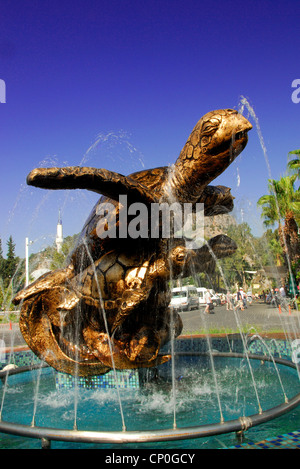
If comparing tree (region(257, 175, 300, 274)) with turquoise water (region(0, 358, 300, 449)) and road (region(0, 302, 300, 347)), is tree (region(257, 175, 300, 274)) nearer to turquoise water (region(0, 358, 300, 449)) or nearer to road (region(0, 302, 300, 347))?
road (region(0, 302, 300, 347))

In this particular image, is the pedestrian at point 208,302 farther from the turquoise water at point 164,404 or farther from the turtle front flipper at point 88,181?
the turtle front flipper at point 88,181

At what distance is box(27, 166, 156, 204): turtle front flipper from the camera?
3018 millimetres

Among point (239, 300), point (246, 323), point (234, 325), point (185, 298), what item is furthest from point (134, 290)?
point (185, 298)

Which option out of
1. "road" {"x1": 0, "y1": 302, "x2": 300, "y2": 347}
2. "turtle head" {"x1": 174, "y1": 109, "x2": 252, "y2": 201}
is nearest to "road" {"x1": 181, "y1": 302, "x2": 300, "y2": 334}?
"road" {"x1": 0, "y1": 302, "x2": 300, "y2": 347}

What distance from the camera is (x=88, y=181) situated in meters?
3.24

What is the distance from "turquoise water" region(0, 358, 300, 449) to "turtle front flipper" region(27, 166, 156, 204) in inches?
84.7

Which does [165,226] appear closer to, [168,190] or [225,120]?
[168,190]

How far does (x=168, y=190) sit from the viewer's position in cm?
412

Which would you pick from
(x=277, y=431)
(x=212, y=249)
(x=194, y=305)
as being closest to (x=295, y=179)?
(x=194, y=305)

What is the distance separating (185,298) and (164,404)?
64.7ft

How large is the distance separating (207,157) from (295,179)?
795 inches

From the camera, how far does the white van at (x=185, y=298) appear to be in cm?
2291

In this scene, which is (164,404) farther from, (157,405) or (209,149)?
(209,149)

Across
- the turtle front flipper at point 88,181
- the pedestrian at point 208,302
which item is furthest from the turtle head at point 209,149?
the pedestrian at point 208,302
